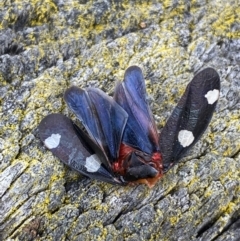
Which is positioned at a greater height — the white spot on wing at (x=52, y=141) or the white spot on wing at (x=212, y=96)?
the white spot on wing at (x=52, y=141)

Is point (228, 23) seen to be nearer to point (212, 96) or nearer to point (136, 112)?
point (212, 96)

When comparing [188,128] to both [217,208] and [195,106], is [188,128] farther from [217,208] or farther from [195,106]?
[217,208]

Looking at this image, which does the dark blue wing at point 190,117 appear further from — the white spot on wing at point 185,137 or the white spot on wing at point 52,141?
the white spot on wing at point 52,141

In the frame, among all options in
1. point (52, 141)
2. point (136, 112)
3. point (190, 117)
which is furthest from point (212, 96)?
point (52, 141)

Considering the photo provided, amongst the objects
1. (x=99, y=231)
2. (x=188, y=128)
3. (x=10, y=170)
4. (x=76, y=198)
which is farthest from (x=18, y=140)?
(x=188, y=128)

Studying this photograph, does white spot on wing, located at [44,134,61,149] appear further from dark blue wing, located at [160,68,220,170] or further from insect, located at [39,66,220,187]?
dark blue wing, located at [160,68,220,170]

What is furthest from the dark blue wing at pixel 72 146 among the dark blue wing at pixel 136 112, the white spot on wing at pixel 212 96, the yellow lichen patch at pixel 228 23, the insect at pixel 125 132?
the yellow lichen patch at pixel 228 23

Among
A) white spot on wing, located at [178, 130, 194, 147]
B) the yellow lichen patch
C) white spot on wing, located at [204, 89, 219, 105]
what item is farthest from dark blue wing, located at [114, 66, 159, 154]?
the yellow lichen patch

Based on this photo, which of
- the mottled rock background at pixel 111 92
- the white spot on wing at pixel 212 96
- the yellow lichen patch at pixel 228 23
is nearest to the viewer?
the mottled rock background at pixel 111 92
